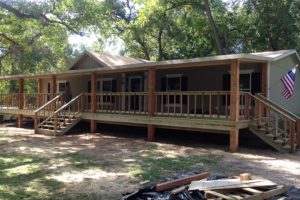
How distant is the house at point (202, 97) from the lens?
1218 centimetres

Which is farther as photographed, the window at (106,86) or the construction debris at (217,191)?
the window at (106,86)

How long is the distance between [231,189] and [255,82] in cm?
989

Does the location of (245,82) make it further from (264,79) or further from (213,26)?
(213,26)

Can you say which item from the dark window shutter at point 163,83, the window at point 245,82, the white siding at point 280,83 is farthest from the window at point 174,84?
the white siding at point 280,83

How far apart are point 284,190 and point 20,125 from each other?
19.0 metres

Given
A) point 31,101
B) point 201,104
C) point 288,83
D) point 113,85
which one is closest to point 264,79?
point 288,83

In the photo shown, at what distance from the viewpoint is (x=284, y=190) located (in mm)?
5844

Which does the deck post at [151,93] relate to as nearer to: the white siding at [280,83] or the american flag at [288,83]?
the white siding at [280,83]

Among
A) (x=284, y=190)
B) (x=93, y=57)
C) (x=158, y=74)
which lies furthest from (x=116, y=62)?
(x=284, y=190)

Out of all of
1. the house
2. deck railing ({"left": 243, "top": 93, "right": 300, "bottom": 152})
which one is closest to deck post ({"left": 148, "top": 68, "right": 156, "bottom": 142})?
the house

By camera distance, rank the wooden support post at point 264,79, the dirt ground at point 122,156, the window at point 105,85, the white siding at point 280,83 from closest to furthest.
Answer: the dirt ground at point 122,156
the wooden support post at point 264,79
the white siding at point 280,83
the window at point 105,85

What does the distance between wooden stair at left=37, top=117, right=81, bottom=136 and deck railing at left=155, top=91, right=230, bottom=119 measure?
13.9ft

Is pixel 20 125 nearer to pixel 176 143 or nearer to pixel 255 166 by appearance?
pixel 176 143

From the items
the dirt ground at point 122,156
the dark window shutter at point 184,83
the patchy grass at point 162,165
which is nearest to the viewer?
the dirt ground at point 122,156
